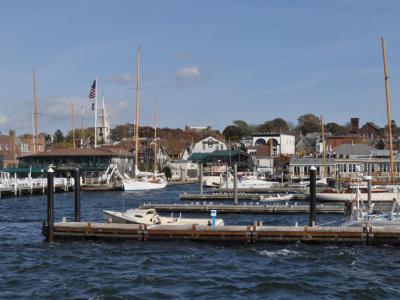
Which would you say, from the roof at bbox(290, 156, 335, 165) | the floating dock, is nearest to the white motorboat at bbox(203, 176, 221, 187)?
the roof at bbox(290, 156, 335, 165)

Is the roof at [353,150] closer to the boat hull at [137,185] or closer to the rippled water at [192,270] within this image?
the boat hull at [137,185]

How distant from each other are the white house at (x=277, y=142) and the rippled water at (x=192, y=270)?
12709 centimetres

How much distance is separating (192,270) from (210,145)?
13519cm

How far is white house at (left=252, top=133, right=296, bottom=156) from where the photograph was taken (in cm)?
16788

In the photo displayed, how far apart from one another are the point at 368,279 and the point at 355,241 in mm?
7203

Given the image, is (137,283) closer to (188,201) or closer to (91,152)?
(188,201)

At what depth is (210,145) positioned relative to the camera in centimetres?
16650

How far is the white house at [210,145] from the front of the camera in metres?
166

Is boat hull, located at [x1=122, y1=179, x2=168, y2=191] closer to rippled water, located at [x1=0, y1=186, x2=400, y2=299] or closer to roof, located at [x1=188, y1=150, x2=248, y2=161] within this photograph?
roof, located at [x1=188, y1=150, x2=248, y2=161]

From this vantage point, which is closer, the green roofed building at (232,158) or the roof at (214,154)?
the roof at (214,154)

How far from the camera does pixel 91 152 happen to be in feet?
393

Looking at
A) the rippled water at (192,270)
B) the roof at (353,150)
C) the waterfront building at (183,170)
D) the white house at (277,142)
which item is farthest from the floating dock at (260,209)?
the white house at (277,142)

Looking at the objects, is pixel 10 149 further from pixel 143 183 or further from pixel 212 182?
pixel 143 183

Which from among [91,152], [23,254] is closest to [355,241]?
[23,254]
